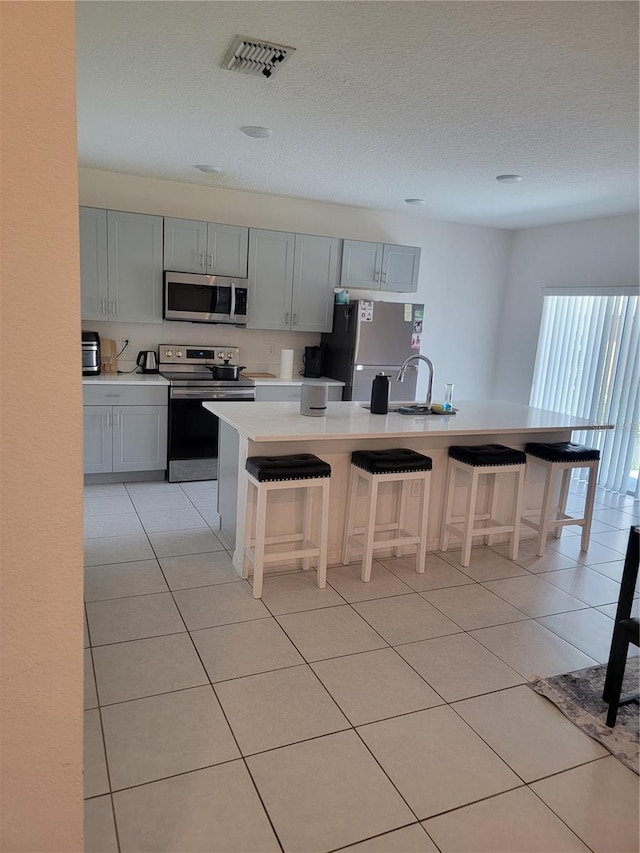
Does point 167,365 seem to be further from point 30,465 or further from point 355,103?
point 30,465

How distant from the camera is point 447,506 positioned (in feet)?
12.3

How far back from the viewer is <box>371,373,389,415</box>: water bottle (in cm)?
361

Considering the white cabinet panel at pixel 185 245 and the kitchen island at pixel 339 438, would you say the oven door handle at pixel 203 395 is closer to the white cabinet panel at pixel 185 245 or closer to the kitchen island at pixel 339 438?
the white cabinet panel at pixel 185 245

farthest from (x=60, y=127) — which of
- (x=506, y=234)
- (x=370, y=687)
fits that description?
(x=506, y=234)

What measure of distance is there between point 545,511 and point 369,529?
130 centimetres

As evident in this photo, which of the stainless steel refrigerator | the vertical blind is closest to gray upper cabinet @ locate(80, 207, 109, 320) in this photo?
the stainless steel refrigerator

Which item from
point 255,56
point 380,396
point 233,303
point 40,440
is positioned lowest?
point 380,396

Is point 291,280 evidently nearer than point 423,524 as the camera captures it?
No

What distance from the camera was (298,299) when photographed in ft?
18.3

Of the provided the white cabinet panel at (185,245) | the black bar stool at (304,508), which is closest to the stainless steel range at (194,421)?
the white cabinet panel at (185,245)

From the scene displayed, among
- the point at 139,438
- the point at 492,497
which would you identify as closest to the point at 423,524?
the point at 492,497

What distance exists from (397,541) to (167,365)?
306 centimetres

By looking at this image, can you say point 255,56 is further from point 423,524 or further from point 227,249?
point 227,249

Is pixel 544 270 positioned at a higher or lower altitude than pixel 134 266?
higher
